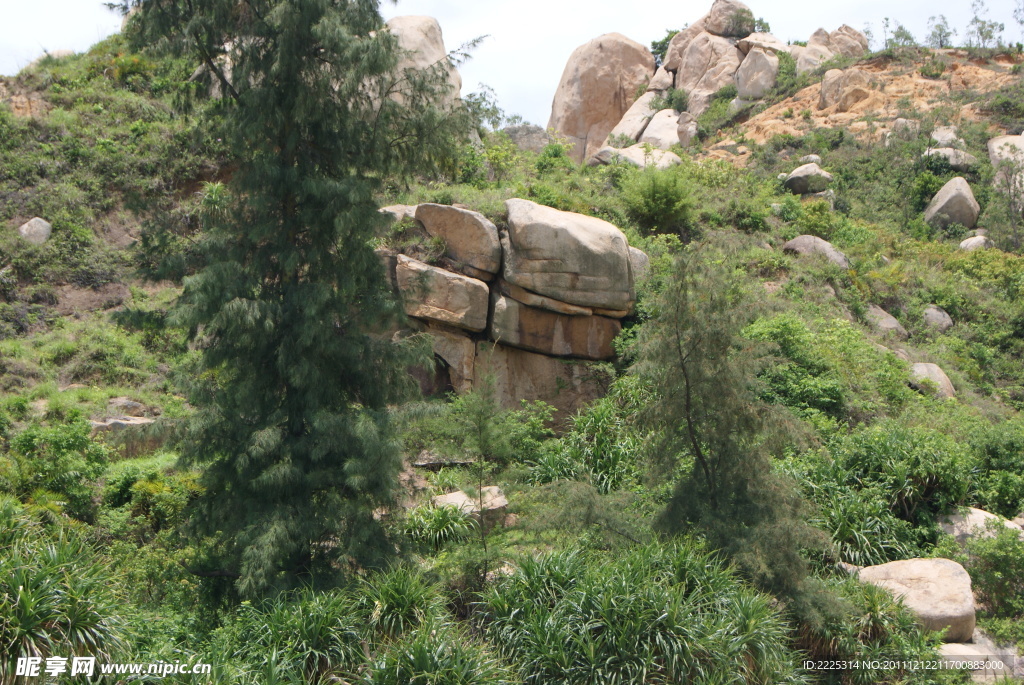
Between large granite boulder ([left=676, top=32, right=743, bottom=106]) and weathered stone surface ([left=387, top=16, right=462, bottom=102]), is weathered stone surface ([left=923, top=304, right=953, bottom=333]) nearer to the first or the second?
weathered stone surface ([left=387, top=16, right=462, bottom=102])

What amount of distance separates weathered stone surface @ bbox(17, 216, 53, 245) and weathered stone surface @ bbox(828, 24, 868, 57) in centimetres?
3646

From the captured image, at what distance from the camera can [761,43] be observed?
38969 millimetres

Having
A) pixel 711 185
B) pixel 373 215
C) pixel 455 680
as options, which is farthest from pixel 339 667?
pixel 711 185

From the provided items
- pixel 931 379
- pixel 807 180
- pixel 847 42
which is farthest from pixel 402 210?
pixel 847 42

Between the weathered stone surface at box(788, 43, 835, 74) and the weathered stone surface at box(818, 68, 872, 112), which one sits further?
the weathered stone surface at box(788, 43, 835, 74)

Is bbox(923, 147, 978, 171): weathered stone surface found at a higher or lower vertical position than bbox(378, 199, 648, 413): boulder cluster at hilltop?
higher

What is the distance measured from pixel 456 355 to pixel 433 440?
4585mm

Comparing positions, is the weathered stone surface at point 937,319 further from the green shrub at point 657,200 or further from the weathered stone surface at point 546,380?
the weathered stone surface at point 546,380

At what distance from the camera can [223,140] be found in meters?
10.2

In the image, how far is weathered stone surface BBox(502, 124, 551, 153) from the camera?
3484 centimetres

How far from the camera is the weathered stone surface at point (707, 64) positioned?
38750 millimetres

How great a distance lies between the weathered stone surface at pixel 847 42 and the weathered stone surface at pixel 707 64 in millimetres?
5262

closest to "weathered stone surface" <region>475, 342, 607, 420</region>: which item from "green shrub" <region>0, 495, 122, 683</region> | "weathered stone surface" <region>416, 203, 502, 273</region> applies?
"weathered stone surface" <region>416, 203, 502, 273</region>

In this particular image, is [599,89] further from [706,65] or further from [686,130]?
[686,130]
